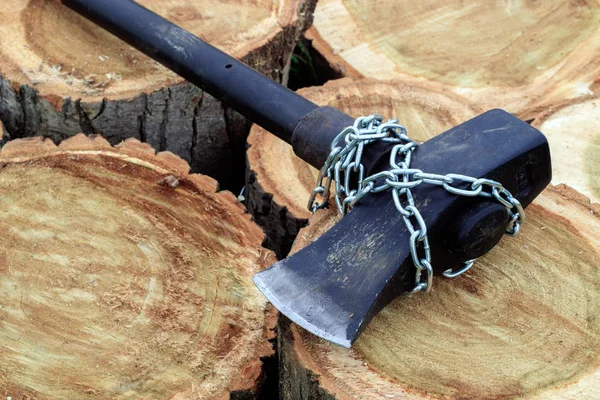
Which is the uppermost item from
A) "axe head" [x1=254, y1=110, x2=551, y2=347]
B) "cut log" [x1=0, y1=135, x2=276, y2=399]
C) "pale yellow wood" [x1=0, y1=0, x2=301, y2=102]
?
"axe head" [x1=254, y1=110, x2=551, y2=347]

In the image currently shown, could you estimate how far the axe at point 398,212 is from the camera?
5.63ft

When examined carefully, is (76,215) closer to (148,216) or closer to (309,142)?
(148,216)

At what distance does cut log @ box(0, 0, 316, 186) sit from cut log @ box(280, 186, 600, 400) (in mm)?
945

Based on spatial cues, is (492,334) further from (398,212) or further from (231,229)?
(231,229)

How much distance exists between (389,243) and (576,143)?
122 cm

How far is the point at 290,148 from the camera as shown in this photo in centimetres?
258

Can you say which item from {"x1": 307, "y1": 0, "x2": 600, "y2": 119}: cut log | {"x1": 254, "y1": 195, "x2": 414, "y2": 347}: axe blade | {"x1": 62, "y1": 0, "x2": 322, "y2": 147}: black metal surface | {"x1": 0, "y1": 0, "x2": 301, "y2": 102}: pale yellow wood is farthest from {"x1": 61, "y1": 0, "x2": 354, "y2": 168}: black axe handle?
{"x1": 307, "y1": 0, "x2": 600, "y2": 119}: cut log

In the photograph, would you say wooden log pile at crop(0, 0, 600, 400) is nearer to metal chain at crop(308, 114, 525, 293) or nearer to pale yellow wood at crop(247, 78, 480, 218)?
pale yellow wood at crop(247, 78, 480, 218)

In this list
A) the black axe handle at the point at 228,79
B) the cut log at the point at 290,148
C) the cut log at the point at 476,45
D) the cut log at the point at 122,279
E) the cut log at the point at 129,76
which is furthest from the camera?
the cut log at the point at 476,45

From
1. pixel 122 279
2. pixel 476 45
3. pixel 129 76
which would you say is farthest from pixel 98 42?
pixel 476 45

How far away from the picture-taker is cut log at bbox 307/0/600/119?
3.02m

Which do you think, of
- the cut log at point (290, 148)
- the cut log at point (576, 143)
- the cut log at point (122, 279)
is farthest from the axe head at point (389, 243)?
the cut log at point (576, 143)

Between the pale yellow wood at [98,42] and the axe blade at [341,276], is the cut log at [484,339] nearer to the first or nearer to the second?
the axe blade at [341,276]

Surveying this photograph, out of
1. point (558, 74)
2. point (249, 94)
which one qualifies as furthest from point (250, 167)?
point (558, 74)
